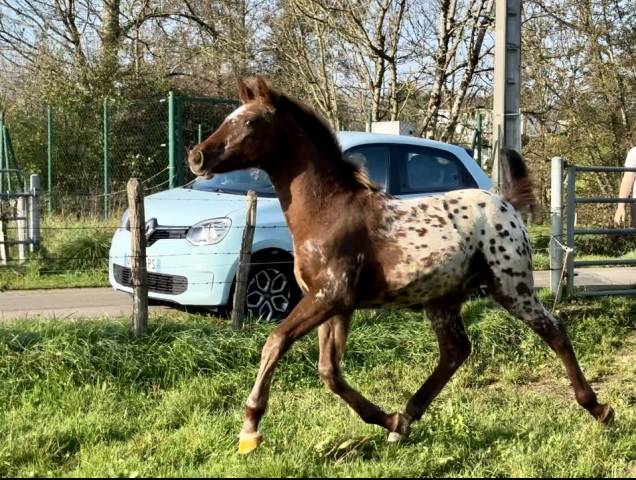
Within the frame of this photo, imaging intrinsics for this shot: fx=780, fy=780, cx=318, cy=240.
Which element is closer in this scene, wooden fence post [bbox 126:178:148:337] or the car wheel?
wooden fence post [bbox 126:178:148:337]

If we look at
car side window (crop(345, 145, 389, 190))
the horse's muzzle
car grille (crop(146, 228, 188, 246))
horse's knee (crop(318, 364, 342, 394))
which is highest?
car side window (crop(345, 145, 389, 190))

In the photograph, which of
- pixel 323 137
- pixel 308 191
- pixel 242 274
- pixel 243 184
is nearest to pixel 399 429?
pixel 308 191

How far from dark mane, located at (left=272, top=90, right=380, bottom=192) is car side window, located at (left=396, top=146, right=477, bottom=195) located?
12.2ft

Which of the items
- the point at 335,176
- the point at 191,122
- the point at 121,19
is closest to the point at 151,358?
the point at 335,176

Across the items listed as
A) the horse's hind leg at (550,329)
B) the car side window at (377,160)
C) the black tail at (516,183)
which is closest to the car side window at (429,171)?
the car side window at (377,160)

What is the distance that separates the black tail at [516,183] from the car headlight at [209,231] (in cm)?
295

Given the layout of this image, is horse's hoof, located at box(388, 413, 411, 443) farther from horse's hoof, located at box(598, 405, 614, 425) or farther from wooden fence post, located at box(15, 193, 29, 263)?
wooden fence post, located at box(15, 193, 29, 263)

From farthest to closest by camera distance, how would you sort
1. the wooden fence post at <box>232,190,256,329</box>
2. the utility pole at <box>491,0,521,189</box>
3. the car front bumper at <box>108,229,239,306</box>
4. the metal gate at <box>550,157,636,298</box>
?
the utility pole at <box>491,0,521,189</box>, the metal gate at <box>550,157,636,298</box>, the car front bumper at <box>108,229,239,306</box>, the wooden fence post at <box>232,190,256,329</box>

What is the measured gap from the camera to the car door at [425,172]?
328 inches

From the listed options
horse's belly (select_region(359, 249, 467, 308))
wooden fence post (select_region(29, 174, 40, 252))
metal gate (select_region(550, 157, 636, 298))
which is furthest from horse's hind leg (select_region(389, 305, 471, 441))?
wooden fence post (select_region(29, 174, 40, 252))

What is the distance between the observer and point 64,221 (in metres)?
13.9

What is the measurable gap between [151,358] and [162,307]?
2.50 metres

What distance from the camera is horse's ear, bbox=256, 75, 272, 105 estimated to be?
14.2ft

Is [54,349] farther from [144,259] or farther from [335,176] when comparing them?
[335,176]
